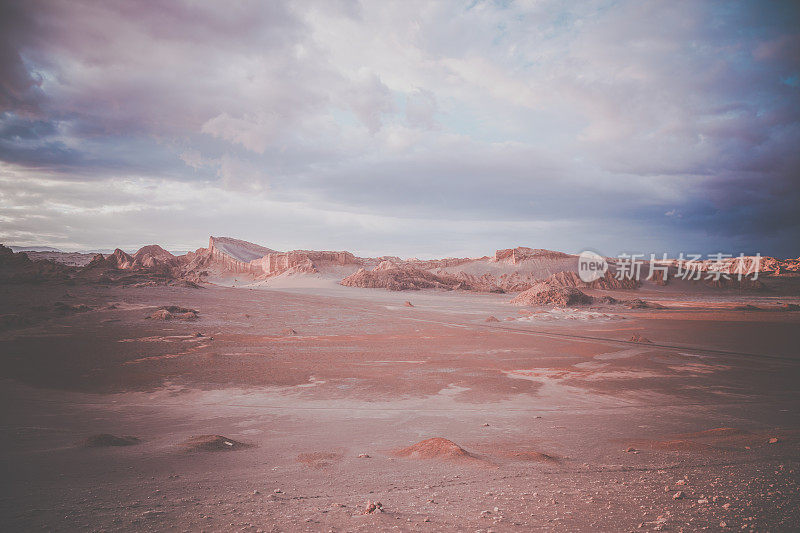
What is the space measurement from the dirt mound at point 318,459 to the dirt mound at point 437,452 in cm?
67

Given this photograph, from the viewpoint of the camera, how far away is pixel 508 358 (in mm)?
9969

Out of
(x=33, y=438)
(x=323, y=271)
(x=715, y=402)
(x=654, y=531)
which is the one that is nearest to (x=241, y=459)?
(x=33, y=438)

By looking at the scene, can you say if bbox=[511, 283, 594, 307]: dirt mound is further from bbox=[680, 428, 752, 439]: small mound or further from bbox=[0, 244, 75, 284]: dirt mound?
bbox=[0, 244, 75, 284]: dirt mound

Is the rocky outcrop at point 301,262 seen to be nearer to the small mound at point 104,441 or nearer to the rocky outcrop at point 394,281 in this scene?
the rocky outcrop at point 394,281

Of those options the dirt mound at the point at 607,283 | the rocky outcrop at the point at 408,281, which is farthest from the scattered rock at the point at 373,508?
the dirt mound at the point at 607,283

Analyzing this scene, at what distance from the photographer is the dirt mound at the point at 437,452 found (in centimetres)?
379

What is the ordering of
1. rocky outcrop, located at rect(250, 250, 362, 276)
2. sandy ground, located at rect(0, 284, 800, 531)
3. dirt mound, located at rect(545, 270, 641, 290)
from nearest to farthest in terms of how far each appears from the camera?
sandy ground, located at rect(0, 284, 800, 531) < dirt mound, located at rect(545, 270, 641, 290) < rocky outcrop, located at rect(250, 250, 362, 276)

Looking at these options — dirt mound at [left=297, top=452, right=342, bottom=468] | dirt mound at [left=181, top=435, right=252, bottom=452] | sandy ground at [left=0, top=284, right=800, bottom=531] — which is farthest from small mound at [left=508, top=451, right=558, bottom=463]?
dirt mound at [left=181, top=435, right=252, bottom=452]

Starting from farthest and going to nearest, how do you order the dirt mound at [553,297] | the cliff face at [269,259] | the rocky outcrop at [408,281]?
the cliff face at [269,259], the rocky outcrop at [408,281], the dirt mound at [553,297]

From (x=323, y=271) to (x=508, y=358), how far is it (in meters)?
41.5

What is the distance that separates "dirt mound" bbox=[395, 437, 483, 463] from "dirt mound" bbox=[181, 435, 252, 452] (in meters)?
1.77

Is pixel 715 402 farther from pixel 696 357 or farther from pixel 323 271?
pixel 323 271

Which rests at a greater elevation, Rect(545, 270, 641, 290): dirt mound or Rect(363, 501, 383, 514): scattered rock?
Rect(545, 270, 641, 290): dirt mound

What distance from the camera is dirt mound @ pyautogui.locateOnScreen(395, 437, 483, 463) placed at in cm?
379
